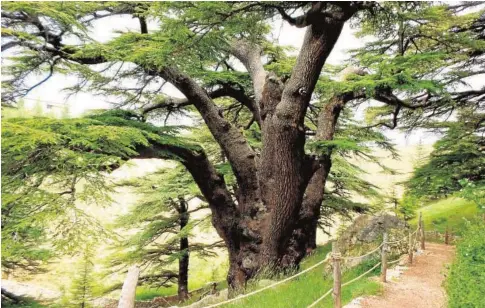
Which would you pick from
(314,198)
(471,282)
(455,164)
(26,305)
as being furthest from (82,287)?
(471,282)

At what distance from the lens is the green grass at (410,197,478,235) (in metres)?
21.7

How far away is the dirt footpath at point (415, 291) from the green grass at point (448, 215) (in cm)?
1128

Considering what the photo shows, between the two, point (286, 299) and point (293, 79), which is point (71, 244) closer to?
point (286, 299)

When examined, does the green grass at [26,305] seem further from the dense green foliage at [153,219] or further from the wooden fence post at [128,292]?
the wooden fence post at [128,292]

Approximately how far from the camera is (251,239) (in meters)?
9.59

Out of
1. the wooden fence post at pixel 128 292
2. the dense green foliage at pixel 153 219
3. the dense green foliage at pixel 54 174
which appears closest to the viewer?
the wooden fence post at pixel 128 292

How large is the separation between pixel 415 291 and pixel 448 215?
66.0ft

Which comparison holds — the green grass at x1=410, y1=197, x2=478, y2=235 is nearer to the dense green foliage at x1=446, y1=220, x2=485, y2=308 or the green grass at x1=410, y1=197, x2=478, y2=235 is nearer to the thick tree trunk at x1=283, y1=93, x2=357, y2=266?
the thick tree trunk at x1=283, y1=93, x2=357, y2=266

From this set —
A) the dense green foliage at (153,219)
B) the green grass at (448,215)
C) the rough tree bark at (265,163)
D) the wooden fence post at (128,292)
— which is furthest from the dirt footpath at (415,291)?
the green grass at (448,215)

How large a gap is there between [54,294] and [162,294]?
703 cm

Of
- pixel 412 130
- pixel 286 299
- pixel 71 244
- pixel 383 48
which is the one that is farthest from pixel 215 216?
pixel 412 130

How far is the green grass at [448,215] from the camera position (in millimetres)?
21673

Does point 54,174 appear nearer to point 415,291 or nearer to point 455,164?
point 415,291

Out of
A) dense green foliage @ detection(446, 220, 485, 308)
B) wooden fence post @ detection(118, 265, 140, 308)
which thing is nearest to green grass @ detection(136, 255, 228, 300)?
dense green foliage @ detection(446, 220, 485, 308)
